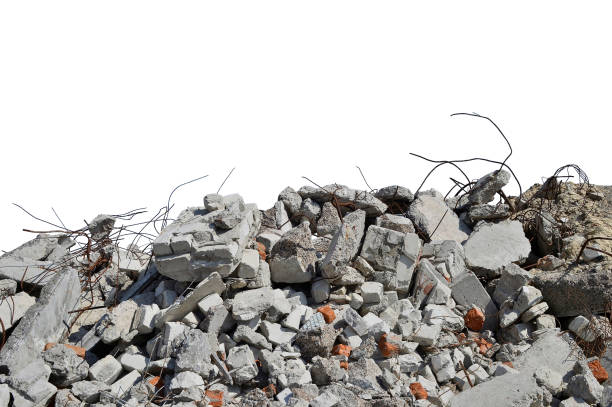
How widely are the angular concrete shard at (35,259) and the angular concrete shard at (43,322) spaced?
57 cm

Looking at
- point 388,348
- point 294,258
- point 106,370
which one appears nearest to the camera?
point 106,370

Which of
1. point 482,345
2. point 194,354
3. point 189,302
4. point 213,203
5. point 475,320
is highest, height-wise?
point 213,203

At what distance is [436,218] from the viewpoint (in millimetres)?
9172

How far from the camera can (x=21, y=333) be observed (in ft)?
21.4

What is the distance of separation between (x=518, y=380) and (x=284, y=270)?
2.91 meters

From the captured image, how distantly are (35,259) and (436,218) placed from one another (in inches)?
222

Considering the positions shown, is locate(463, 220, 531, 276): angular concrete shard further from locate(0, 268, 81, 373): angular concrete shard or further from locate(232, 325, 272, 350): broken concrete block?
locate(0, 268, 81, 373): angular concrete shard

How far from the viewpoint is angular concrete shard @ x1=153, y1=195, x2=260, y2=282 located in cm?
714

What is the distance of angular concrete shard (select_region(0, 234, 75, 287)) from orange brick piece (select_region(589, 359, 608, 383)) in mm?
6425

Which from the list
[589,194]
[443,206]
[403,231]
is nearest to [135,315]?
[403,231]

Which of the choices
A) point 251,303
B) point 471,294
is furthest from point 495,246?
point 251,303

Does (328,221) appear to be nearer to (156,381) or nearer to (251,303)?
(251,303)

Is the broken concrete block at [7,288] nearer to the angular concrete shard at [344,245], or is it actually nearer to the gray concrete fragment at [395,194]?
the angular concrete shard at [344,245]

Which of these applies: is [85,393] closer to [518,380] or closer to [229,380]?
[229,380]
